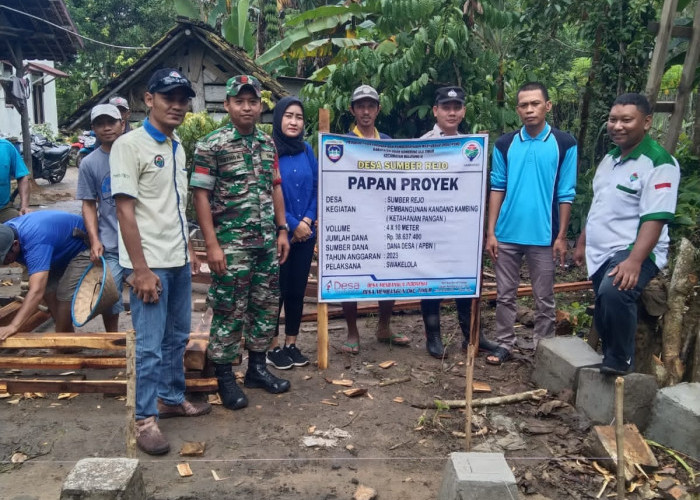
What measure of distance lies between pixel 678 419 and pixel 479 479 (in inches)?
61.5

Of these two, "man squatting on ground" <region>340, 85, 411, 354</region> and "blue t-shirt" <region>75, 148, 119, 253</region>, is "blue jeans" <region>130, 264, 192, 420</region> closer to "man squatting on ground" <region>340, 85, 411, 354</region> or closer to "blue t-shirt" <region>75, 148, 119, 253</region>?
"blue t-shirt" <region>75, 148, 119, 253</region>

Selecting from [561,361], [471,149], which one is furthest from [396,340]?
[471,149]

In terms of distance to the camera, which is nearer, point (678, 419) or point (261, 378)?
point (678, 419)

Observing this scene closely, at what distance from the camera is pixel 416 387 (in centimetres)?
448

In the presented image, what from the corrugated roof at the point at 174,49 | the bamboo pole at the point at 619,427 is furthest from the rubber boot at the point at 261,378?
the corrugated roof at the point at 174,49

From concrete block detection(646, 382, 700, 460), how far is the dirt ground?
111 mm

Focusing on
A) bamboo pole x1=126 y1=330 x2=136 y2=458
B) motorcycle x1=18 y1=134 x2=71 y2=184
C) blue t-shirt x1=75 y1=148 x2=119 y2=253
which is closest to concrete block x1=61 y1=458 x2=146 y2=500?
bamboo pole x1=126 y1=330 x2=136 y2=458

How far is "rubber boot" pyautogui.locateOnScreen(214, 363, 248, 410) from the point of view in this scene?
4.05m

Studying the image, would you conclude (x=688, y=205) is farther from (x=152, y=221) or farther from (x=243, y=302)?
(x=152, y=221)

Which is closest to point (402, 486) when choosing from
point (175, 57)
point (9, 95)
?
point (175, 57)

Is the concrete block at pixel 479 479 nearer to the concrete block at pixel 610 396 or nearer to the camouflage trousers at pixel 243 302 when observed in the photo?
the concrete block at pixel 610 396

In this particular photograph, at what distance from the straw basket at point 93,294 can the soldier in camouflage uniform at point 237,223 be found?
0.96 meters

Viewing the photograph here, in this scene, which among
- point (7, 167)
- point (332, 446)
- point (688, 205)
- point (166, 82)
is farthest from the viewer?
point (7, 167)

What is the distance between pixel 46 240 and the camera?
411cm
